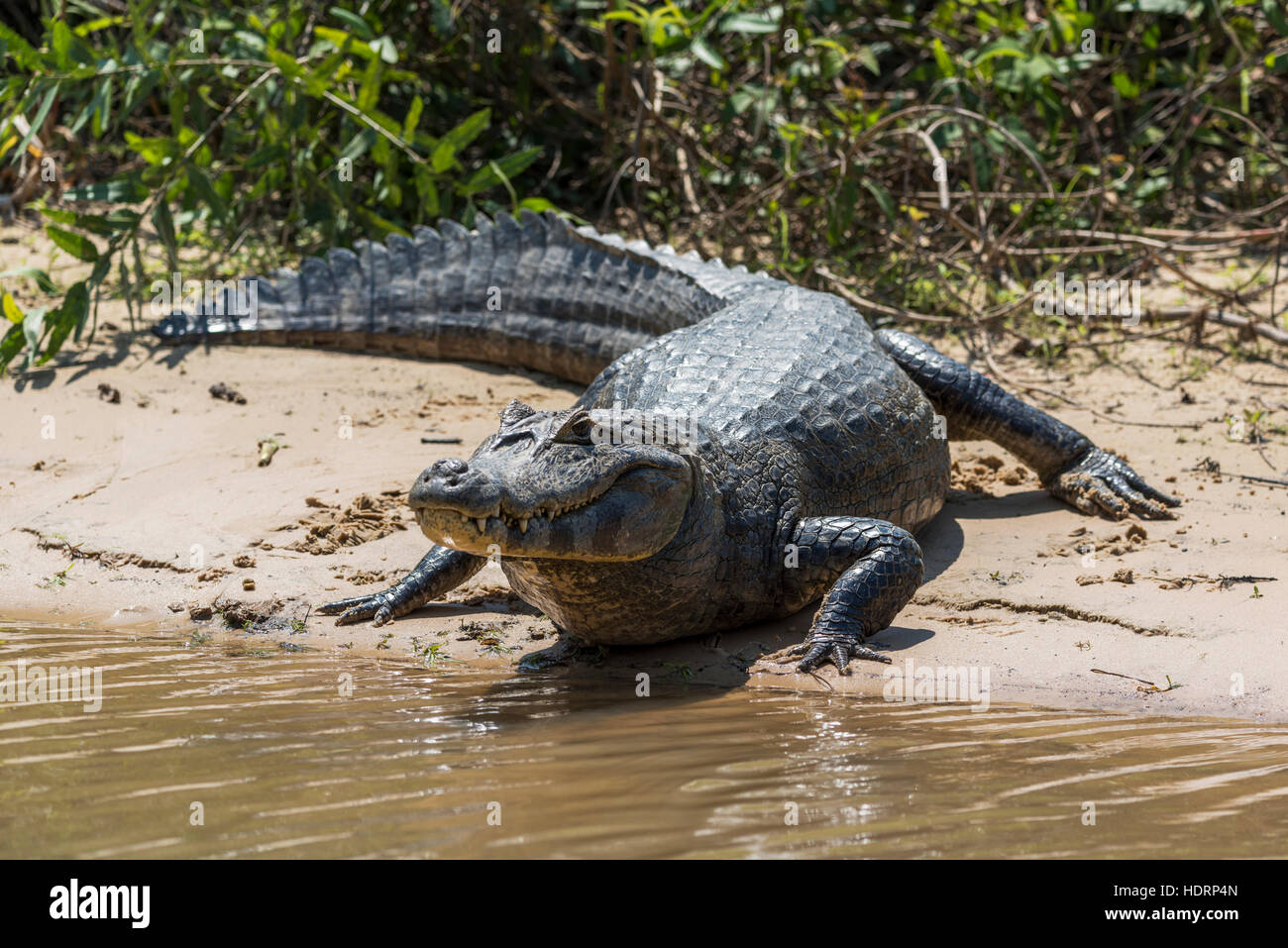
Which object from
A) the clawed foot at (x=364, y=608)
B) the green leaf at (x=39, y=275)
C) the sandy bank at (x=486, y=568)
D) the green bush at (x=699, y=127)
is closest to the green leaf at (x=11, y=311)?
the green bush at (x=699, y=127)

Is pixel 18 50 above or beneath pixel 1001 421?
above

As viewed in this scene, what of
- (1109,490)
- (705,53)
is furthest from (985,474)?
(705,53)

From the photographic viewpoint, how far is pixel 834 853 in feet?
8.70

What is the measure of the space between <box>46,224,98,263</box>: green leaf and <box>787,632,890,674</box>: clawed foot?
456cm

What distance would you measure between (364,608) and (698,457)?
55.0 inches

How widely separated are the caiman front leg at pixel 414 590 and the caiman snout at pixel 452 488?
1290 millimetres

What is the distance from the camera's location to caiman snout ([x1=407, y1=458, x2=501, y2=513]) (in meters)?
3.26

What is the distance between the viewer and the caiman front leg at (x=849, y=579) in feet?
13.2

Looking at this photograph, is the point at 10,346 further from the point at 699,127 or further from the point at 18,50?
the point at 699,127

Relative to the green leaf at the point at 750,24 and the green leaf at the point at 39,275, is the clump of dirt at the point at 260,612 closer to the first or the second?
the green leaf at the point at 39,275

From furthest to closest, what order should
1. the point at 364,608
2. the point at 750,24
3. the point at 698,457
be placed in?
the point at 750,24
the point at 364,608
the point at 698,457

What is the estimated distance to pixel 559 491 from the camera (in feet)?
11.5

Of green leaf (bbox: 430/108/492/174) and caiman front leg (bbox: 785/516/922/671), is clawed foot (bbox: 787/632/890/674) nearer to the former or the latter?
caiman front leg (bbox: 785/516/922/671)
